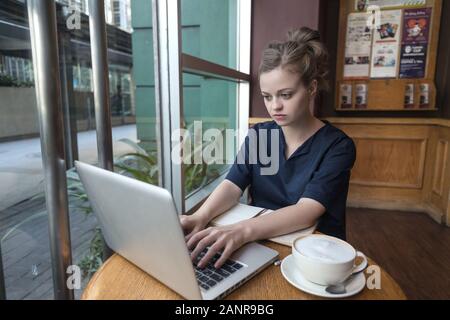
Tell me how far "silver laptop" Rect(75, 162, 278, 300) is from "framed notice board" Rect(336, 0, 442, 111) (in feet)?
9.18

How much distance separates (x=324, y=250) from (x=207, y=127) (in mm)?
1463

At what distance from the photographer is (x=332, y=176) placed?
3.24ft

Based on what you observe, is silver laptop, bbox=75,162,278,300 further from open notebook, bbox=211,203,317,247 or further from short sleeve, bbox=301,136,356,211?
short sleeve, bbox=301,136,356,211

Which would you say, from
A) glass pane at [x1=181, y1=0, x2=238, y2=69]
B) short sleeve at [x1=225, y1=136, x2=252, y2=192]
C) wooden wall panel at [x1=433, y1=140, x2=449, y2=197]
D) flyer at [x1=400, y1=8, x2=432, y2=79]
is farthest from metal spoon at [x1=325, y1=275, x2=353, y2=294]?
flyer at [x1=400, y1=8, x2=432, y2=79]

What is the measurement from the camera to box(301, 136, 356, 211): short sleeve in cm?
94

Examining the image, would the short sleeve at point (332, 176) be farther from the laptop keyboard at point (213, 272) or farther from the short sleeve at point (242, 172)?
the laptop keyboard at point (213, 272)

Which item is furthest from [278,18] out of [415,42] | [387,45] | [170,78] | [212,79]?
[170,78]

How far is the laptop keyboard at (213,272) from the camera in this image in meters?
0.59

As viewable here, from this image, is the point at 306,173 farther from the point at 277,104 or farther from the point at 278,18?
the point at 278,18

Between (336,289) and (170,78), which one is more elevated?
(170,78)

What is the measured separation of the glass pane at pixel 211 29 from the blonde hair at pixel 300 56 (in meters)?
0.44

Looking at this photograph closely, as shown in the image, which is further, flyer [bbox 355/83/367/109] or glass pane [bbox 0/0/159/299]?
flyer [bbox 355/83/367/109]
